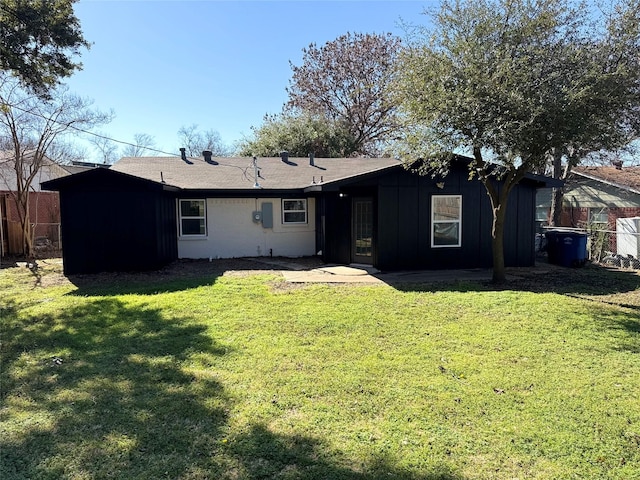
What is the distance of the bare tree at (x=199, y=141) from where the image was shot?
130 ft

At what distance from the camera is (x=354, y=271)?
400 inches

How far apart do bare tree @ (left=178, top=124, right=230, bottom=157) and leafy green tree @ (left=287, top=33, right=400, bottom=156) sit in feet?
48.1

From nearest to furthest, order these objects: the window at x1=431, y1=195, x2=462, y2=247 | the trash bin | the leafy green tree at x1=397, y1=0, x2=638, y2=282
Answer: the leafy green tree at x1=397, y1=0, x2=638, y2=282, the window at x1=431, y1=195, x2=462, y2=247, the trash bin

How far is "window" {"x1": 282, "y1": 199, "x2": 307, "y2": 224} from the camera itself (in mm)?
13461

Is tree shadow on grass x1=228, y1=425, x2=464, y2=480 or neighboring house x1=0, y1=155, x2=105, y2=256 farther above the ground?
neighboring house x1=0, y1=155, x2=105, y2=256

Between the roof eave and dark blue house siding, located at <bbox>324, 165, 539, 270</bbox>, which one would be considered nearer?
dark blue house siding, located at <bbox>324, 165, 539, 270</bbox>

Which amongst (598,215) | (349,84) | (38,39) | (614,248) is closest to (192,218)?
(38,39)

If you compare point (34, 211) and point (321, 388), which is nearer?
point (321, 388)

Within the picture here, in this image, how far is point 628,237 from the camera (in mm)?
11516

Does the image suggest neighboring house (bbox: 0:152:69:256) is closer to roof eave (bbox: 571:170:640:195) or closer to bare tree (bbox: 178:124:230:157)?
bare tree (bbox: 178:124:230:157)

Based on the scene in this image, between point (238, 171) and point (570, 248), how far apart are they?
10.6 m

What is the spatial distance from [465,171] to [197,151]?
33553mm

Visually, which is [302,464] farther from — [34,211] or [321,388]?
[34,211]

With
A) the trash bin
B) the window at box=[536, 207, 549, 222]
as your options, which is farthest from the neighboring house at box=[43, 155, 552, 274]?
the window at box=[536, 207, 549, 222]
